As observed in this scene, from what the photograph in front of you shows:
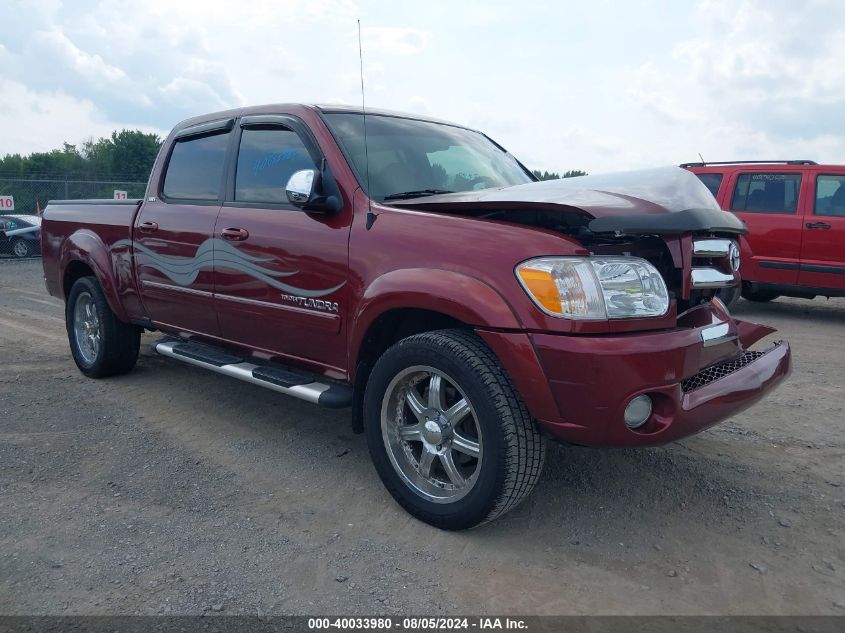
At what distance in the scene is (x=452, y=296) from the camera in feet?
9.38

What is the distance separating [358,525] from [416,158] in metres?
2.02

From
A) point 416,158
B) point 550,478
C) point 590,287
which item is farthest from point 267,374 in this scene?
point 590,287

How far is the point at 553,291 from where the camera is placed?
266cm

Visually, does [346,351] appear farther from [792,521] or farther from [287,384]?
[792,521]

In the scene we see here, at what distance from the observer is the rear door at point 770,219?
27.3 ft

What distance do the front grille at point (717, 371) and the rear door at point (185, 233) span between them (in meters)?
2.76

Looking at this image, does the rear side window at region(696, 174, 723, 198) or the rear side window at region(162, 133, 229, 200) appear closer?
the rear side window at region(162, 133, 229, 200)

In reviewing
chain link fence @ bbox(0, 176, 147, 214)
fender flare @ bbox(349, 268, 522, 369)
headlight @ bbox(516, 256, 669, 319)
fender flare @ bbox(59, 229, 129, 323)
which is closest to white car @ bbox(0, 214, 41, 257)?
chain link fence @ bbox(0, 176, 147, 214)

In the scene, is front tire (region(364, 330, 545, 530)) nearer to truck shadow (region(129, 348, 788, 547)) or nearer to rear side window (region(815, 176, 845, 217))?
truck shadow (region(129, 348, 788, 547))

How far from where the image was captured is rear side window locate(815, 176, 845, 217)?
811 centimetres

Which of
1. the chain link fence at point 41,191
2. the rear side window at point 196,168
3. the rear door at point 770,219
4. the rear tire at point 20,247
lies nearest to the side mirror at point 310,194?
the rear side window at point 196,168

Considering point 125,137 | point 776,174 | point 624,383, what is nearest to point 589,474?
point 624,383

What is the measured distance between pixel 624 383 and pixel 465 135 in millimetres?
2487

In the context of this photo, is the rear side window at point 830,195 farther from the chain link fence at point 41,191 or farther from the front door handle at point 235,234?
the chain link fence at point 41,191
